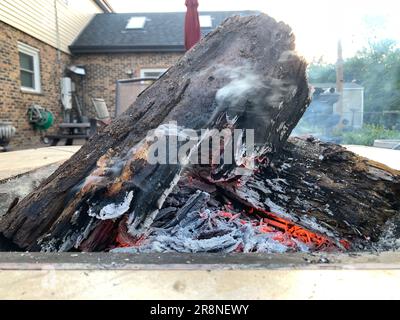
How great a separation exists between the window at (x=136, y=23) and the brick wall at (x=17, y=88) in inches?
144

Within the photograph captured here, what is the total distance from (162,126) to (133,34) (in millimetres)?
11906

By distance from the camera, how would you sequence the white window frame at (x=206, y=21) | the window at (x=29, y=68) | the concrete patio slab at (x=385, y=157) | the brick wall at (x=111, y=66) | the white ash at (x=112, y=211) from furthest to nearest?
the white window frame at (x=206, y=21), the brick wall at (x=111, y=66), the window at (x=29, y=68), the concrete patio slab at (x=385, y=157), the white ash at (x=112, y=211)

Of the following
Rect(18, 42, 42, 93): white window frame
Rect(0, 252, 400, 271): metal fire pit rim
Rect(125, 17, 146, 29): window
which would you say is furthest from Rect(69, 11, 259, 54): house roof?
Rect(0, 252, 400, 271): metal fire pit rim

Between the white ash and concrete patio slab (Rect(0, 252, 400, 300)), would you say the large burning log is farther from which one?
concrete patio slab (Rect(0, 252, 400, 300))

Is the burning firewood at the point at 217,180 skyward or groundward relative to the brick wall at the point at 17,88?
groundward

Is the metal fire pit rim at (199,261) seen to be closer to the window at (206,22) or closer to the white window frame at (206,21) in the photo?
the white window frame at (206,21)

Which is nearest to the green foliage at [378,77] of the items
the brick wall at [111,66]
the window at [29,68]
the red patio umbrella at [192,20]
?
the brick wall at [111,66]

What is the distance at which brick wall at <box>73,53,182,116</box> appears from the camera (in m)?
11.9

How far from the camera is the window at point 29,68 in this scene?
9.07 m

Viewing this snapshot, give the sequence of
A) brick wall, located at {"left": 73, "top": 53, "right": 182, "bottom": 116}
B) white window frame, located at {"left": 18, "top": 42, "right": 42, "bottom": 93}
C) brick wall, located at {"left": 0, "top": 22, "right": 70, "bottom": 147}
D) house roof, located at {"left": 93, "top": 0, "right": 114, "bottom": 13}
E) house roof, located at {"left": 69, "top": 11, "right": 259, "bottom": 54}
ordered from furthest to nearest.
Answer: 1. house roof, located at {"left": 93, "top": 0, "right": 114, "bottom": 13}
2. brick wall, located at {"left": 73, "top": 53, "right": 182, "bottom": 116}
3. house roof, located at {"left": 69, "top": 11, "right": 259, "bottom": 54}
4. white window frame, located at {"left": 18, "top": 42, "right": 42, "bottom": 93}
5. brick wall, located at {"left": 0, "top": 22, "right": 70, "bottom": 147}

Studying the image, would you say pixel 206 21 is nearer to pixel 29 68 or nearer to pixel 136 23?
pixel 136 23

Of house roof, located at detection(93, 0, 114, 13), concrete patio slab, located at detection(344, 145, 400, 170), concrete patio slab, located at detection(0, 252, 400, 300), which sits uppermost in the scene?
house roof, located at detection(93, 0, 114, 13)

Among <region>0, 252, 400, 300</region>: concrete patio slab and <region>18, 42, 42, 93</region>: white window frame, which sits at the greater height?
<region>18, 42, 42, 93</region>: white window frame

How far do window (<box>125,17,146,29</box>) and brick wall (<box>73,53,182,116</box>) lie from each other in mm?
1680
